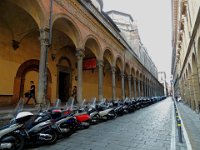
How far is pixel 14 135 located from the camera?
396 cm

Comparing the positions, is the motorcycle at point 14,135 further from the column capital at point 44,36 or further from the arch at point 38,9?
the arch at point 38,9

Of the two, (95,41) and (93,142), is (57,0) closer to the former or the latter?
(95,41)

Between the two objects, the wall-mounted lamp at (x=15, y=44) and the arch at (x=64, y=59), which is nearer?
the wall-mounted lamp at (x=15, y=44)

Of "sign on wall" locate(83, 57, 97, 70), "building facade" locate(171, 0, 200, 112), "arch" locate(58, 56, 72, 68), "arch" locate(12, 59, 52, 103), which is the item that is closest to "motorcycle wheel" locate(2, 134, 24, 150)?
"arch" locate(12, 59, 52, 103)

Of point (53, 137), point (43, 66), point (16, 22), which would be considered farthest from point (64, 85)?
point (53, 137)

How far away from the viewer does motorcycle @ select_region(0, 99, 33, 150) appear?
3.78m

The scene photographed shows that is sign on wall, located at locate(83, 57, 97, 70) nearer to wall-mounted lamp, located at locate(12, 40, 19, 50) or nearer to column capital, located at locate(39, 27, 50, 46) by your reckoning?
wall-mounted lamp, located at locate(12, 40, 19, 50)

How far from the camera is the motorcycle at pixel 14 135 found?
378cm

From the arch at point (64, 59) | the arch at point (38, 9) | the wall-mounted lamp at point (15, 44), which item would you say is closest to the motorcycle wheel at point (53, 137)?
the arch at point (38, 9)

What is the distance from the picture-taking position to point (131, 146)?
14.7ft

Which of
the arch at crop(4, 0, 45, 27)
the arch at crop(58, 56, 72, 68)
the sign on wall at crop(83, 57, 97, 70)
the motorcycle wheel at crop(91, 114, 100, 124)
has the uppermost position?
the arch at crop(4, 0, 45, 27)

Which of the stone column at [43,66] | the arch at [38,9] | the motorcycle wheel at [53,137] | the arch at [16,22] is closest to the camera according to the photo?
the motorcycle wheel at [53,137]

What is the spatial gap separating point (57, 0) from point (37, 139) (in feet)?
24.1

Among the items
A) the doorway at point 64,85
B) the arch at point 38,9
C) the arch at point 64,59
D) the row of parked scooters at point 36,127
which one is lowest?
the row of parked scooters at point 36,127
